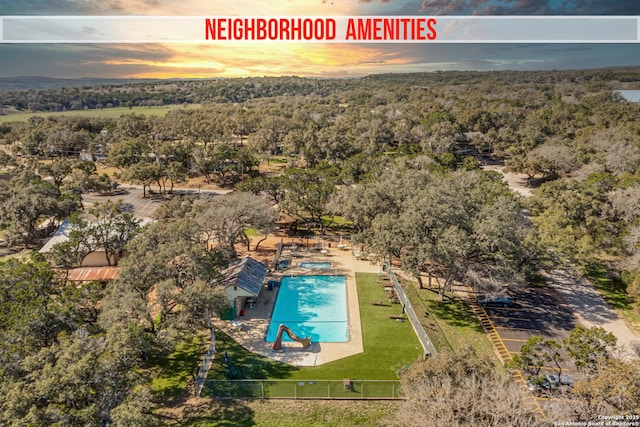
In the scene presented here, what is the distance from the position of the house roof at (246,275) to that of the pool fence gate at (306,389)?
871 cm

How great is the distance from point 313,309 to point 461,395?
1673 cm

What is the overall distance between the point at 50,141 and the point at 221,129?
33037mm

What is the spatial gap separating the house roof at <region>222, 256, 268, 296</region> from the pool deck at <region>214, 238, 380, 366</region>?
1.56 meters

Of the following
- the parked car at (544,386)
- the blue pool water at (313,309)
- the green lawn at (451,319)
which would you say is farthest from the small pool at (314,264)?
the parked car at (544,386)

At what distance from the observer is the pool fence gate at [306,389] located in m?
21.0

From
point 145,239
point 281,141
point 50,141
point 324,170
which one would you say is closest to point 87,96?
point 50,141

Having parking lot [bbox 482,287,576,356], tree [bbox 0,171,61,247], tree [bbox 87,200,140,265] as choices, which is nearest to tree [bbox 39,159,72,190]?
tree [bbox 0,171,61,247]

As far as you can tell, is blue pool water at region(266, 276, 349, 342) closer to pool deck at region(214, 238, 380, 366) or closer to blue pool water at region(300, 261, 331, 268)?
pool deck at region(214, 238, 380, 366)

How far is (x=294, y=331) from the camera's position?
27875 mm

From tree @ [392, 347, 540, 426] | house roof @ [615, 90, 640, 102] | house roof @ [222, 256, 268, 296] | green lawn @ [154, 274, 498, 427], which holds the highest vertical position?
house roof @ [615, 90, 640, 102]

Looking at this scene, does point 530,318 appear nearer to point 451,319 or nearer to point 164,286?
point 451,319

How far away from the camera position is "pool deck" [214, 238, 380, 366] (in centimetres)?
2477

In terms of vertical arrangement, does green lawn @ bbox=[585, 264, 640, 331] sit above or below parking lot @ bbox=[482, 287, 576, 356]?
above

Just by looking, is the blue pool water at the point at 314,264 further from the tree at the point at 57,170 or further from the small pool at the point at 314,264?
the tree at the point at 57,170
